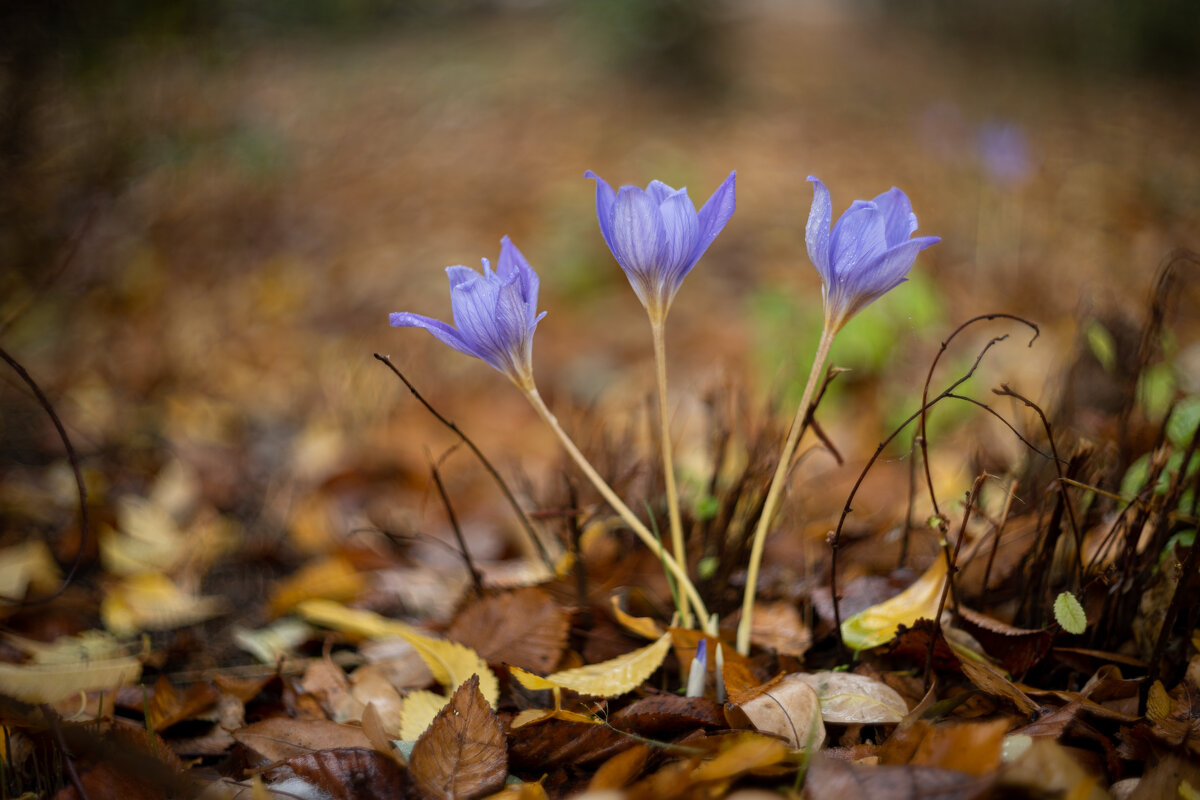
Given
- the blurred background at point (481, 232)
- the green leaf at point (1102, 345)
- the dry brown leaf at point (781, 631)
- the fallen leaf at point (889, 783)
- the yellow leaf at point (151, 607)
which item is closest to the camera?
the fallen leaf at point (889, 783)

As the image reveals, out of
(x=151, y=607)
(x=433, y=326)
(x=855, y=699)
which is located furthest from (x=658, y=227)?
(x=151, y=607)

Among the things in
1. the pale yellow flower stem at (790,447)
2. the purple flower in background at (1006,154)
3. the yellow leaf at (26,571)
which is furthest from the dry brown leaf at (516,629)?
the purple flower in background at (1006,154)

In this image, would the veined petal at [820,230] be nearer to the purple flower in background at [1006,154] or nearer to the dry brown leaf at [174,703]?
the dry brown leaf at [174,703]

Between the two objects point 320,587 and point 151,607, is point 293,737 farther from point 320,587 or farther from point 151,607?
point 151,607

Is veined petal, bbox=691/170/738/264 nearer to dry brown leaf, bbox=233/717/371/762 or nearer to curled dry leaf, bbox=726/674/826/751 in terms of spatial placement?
curled dry leaf, bbox=726/674/826/751

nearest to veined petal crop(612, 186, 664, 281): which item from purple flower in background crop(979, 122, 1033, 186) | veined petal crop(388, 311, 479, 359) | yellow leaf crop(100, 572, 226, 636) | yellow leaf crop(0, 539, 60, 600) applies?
veined petal crop(388, 311, 479, 359)

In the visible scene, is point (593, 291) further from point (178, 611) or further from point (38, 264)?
point (178, 611)

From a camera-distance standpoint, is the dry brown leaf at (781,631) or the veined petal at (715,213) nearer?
the veined petal at (715,213)
